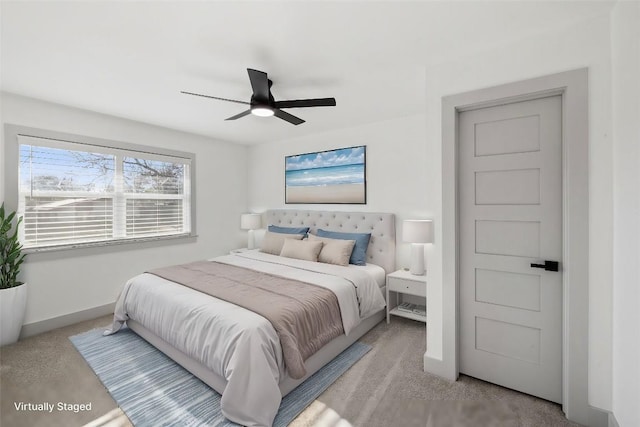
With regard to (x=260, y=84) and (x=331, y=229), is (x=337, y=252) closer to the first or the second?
(x=331, y=229)

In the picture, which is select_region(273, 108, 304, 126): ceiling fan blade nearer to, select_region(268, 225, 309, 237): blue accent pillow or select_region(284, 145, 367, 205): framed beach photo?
select_region(284, 145, 367, 205): framed beach photo

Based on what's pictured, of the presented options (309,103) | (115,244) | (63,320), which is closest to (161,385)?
(63,320)

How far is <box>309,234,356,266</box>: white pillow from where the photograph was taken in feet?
11.4

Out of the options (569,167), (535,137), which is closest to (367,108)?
(535,137)

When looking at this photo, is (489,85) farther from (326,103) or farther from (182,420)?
(182,420)

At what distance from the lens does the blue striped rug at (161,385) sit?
1850 mm

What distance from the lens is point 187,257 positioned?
444cm

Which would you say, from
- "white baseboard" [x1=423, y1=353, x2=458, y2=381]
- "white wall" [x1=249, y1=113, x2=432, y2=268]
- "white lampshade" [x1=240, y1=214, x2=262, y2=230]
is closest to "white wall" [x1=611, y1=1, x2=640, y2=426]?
"white baseboard" [x1=423, y1=353, x2=458, y2=381]

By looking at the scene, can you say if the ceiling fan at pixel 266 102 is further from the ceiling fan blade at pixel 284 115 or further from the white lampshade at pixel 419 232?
the white lampshade at pixel 419 232

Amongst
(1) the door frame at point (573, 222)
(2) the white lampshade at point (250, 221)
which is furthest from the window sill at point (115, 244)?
(1) the door frame at point (573, 222)

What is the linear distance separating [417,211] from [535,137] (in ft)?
5.40

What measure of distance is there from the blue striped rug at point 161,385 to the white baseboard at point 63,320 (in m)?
0.55

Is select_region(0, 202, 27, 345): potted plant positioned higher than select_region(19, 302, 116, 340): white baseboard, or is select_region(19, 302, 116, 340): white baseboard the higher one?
select_region(0, 202, 27, 345): potted plant

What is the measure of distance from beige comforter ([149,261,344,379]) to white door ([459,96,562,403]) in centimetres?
112
